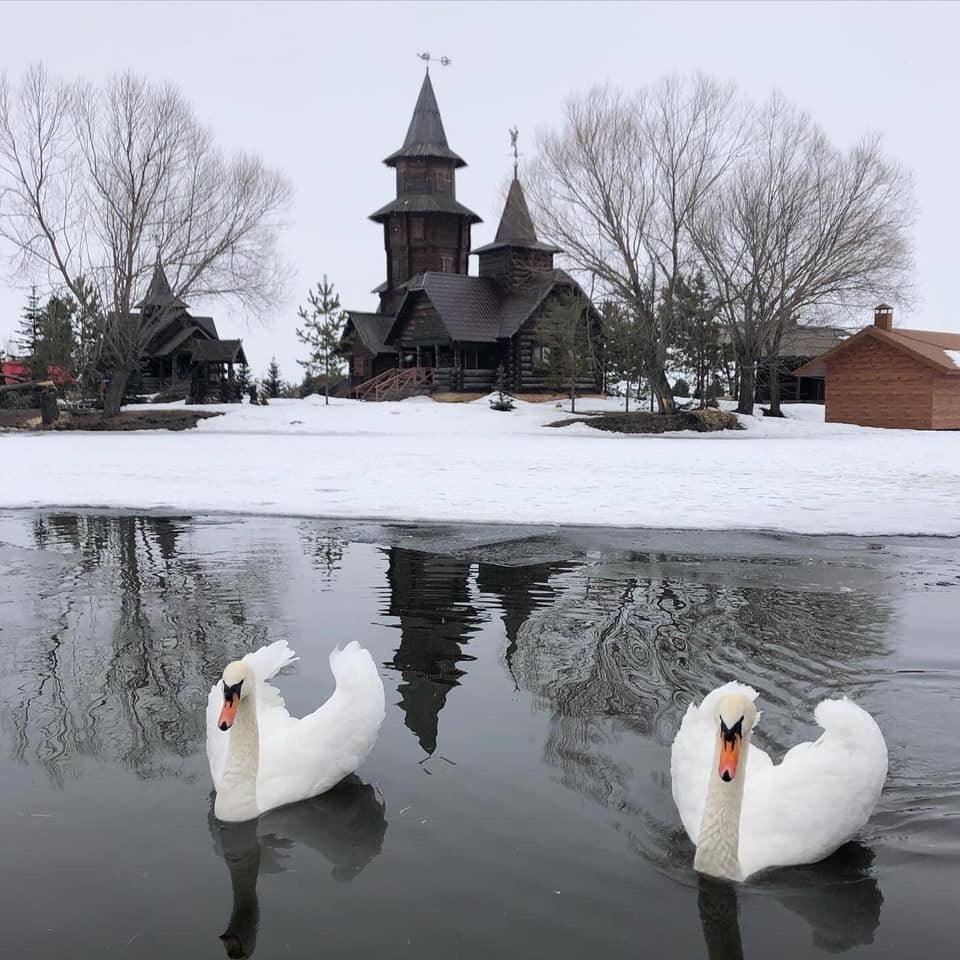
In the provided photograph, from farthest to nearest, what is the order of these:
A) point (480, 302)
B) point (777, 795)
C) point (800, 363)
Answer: point (800, 363), point (480, 302), point (777, 795)

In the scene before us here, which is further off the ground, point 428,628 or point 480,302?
point 480,302

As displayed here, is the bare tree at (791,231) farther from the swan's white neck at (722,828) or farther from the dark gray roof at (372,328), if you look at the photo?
the swan's white neck at (722,828)

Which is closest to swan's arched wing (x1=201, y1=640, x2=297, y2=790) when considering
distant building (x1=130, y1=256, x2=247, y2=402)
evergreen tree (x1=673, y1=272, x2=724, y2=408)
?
evergreen tree (x1=673, y1=272, x2=724, y2=408)

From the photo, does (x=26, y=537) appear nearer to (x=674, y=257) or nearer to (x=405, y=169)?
(x=674, y=257)

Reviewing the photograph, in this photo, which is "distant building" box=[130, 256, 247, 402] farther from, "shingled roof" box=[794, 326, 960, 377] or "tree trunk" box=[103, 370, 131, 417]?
"shingled roof" box=[794, 326, 960, 377]

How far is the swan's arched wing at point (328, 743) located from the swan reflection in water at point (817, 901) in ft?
5.50

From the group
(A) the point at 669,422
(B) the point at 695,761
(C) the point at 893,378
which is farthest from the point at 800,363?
(B) the point at 695,761

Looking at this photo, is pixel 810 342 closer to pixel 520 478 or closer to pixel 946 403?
pixel 946 403

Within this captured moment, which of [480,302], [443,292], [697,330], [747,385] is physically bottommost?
[747,385]

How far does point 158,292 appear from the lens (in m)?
38.2

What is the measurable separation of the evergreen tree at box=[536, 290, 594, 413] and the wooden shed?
32.8 ft

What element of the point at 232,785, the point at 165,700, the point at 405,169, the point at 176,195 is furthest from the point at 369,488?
the point at 405,169

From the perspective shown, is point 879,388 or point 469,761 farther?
point 879,388

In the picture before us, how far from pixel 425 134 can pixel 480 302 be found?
1131 cm
